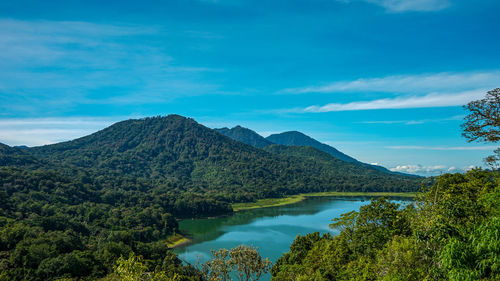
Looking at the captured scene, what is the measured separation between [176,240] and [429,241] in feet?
176

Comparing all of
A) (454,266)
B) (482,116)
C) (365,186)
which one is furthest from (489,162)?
(365,186)

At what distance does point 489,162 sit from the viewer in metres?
15.9

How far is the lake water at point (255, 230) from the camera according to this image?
47.4 meters

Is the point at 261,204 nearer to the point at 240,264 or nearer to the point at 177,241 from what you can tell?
the point at 177,241

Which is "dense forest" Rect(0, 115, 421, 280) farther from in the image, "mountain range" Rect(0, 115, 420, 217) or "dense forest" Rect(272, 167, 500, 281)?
"dense forest" Rect(272, 167, 500, 281)

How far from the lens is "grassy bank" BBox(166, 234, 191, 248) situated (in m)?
53.4

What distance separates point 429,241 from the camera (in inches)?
350

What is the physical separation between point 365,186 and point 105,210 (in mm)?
120873

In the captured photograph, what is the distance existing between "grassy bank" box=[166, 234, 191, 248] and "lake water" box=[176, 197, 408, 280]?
1884mm

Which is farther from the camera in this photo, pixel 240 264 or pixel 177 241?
pixel 177 241

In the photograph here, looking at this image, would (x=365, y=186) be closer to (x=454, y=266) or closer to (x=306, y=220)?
(x=306, y=220)

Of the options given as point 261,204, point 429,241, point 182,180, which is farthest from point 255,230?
point 182,180

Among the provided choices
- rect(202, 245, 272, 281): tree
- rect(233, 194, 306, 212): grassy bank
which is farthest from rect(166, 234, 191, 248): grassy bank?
rect(233, 194, 306, 212): grassy bank

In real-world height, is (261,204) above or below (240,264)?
below
